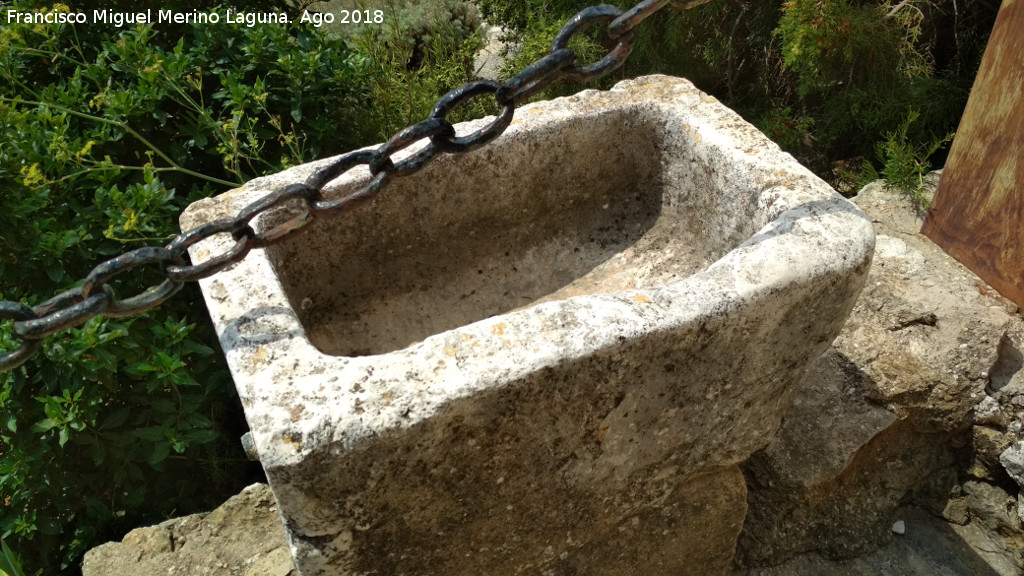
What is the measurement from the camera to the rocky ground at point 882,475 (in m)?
2.42

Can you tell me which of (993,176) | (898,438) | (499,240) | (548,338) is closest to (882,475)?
(898,438)

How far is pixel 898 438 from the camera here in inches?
101

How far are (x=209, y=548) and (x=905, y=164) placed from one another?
8.88 feet

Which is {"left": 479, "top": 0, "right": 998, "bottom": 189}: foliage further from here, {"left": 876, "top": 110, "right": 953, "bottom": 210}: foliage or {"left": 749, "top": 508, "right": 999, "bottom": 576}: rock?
{"left": 749, "top": 508, "right": 999, "bottom": 576}: rock

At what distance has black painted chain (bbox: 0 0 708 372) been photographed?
1450mm

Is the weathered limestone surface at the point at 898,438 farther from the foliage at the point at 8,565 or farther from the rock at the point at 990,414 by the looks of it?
the foliage at the point at 8,565

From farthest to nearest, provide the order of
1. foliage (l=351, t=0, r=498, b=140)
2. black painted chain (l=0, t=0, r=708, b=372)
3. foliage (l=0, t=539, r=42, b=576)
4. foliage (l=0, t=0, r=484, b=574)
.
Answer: foliage (l=351, t=0, r=498, b=140) → foliage (l=0, t=0, r=484, b=574) → foliage (l=0, t=539, r=42, b=576) → black painted chain (l=0, t=0, r=708, b=372)

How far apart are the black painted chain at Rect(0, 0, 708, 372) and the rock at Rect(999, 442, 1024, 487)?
173 cm

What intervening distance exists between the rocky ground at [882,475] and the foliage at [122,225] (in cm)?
24

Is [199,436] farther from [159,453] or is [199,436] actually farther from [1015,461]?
[1015,461]

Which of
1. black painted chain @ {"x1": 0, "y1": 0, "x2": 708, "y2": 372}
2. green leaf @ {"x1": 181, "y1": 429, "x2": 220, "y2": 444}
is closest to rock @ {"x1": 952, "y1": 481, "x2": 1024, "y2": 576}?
black painted chain @ {"x1": 0, "y1": 0, "x2": 708, "y2": 372}

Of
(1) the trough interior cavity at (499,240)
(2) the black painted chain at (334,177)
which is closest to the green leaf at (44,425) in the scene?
(1) the trough interior cavity at (499,240)

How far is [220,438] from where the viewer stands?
2.75 metres

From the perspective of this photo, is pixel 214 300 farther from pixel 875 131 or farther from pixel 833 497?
pixel 875 131
